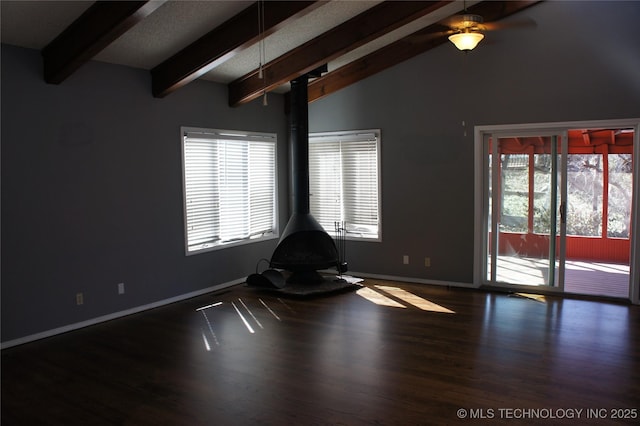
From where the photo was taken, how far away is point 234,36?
15.3 feet

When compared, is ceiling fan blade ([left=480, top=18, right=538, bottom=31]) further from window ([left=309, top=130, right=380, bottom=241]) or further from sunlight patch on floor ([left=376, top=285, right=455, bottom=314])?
sunlight patch on floor ([left=376, top=285, right=455, bottom=314])

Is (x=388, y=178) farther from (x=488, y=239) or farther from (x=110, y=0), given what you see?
(x=110, y=0)

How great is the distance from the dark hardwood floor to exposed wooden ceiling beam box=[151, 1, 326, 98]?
2436 mm

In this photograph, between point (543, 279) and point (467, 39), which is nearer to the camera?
point (467, 39)

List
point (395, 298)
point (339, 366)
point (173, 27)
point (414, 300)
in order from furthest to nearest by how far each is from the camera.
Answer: point (395, 298), point (414, 300), point (173, 27), point (339, 366)

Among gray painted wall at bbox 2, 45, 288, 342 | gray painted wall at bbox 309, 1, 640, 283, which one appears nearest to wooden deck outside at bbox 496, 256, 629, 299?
gray painted wall at bbox 309, 1, 640, 283

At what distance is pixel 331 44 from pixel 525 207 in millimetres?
2935

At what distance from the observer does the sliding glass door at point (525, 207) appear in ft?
18.9

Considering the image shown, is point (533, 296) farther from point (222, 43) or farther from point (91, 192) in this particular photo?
point (91, 192)

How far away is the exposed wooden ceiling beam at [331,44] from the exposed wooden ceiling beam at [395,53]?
42.6 inches

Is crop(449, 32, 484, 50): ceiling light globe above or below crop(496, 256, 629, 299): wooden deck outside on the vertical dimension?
above

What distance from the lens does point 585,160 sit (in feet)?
27.2

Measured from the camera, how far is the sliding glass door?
5.77 meters

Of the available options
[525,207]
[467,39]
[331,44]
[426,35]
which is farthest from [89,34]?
[525,207]
